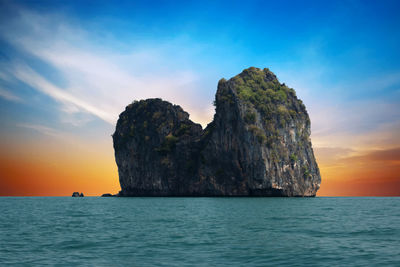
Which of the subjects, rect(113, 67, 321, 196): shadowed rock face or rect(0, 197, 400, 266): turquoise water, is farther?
rect(113, 67, 321, 196): shadowed rock face

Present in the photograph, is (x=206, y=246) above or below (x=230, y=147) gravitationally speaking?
below

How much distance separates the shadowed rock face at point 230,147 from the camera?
89062mm

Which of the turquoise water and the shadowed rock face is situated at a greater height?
the shadowed rock face

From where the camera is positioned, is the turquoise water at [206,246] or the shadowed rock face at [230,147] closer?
the turquoise water at [206,246]

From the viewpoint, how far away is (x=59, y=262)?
1425cm

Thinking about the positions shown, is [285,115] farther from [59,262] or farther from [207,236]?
[59,262]

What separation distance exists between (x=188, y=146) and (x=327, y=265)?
312ft

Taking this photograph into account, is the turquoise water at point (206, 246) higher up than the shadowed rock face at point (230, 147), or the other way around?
the shadowed rock face at point (230, 147)

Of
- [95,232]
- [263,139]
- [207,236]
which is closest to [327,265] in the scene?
[207,236]

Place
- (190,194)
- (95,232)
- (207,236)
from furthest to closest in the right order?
(190,194), (95,232), (207,236)

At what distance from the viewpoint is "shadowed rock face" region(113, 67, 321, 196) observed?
89062 millimetres

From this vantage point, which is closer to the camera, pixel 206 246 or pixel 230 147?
pixel 206 246

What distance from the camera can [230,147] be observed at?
94375 millimetres

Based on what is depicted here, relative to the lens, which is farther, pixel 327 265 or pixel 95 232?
pixel 95 232
